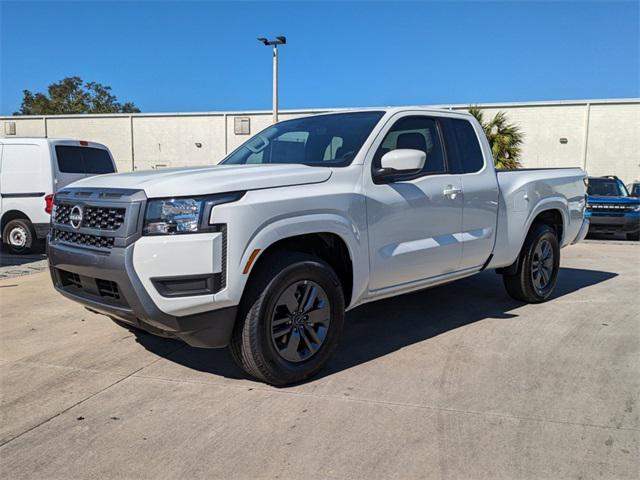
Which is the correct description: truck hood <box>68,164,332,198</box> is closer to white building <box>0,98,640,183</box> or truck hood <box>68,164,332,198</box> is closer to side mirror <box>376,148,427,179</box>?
side mirror <box>376,148,427,179</box>

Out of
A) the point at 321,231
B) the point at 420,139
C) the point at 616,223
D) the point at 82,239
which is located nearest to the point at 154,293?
the point at 82,239

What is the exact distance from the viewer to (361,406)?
344cm

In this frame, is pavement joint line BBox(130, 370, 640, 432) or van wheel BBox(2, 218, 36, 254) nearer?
pavement joint line BBox(130, 370, 640, 432)

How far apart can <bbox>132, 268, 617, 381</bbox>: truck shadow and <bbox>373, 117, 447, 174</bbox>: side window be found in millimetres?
1484

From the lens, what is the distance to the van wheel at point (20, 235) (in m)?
10.0

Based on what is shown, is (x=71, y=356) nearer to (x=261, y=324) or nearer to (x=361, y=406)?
(x=261, y=324)

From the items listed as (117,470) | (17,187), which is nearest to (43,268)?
(17,187)

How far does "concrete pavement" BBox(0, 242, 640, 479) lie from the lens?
2793 mm

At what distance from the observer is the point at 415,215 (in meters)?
4.39

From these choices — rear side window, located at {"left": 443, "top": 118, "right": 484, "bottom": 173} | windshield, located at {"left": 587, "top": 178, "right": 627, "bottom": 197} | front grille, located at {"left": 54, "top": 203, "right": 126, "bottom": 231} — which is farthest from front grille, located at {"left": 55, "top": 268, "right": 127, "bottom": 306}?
windshield, located at {"left": 587, "top": 178, "right": 627, "bottom": 197}

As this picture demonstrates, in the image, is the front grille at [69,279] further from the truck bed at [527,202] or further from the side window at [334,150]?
the truck bed at [527,202]

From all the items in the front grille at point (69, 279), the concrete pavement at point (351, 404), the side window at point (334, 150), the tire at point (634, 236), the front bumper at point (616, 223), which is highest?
the side window at point (334, 150)

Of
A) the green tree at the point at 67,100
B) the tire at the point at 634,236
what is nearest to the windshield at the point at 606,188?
the tire at the point at 634,236

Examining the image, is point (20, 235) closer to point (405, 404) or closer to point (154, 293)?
point (154, 293)
